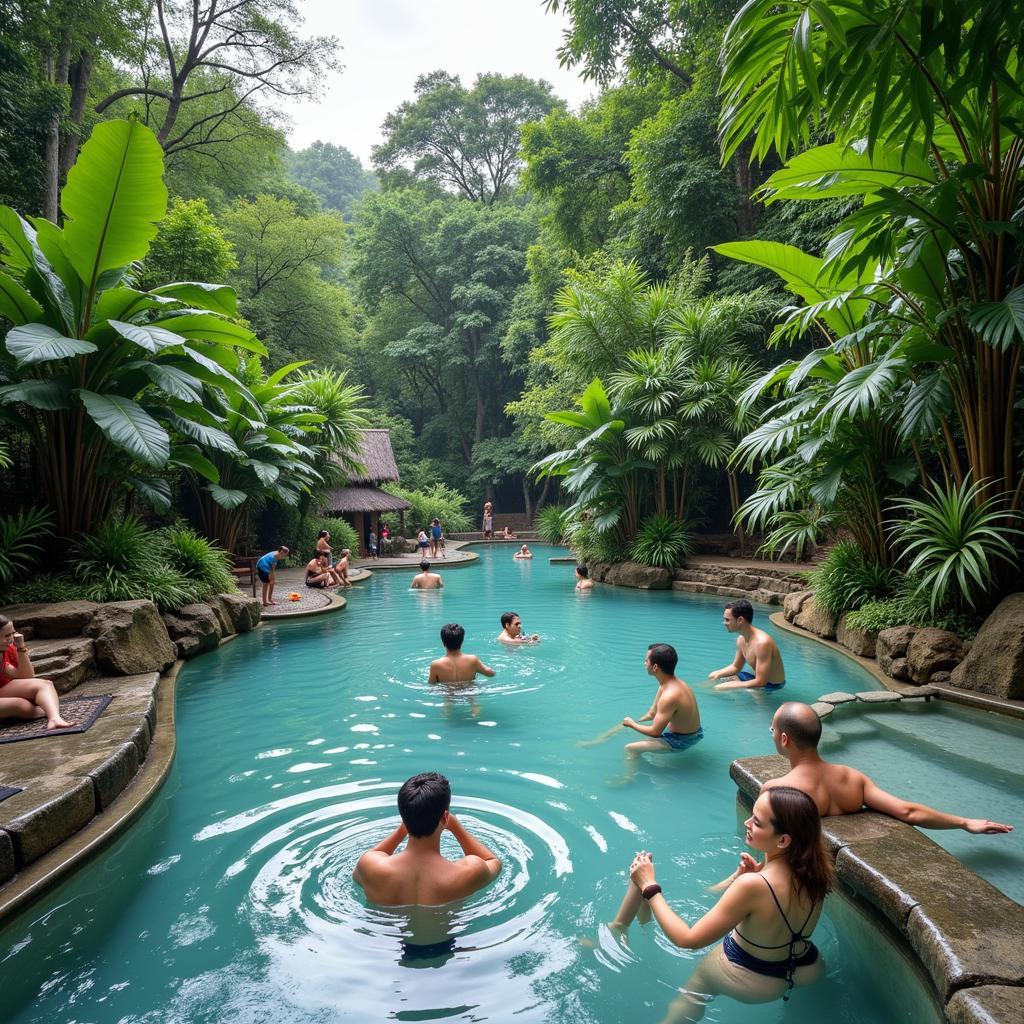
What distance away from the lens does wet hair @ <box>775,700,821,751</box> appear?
10.7 ft

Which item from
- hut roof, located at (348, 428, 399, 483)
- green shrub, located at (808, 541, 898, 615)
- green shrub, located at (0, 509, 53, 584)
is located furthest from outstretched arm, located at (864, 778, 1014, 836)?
hut roof, located at (348, 428, 399, 483)

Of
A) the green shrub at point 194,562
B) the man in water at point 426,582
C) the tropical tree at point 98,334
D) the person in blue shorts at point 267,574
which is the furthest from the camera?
the man in water at point 426,582

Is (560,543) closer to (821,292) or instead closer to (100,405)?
(821,292)

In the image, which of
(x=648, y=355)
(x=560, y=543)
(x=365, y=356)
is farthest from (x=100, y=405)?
(x=365, y=356)

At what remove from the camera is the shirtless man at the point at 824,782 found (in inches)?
128

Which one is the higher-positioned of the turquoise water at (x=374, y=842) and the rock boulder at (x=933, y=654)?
the rock boulder at (x=933, y=654)

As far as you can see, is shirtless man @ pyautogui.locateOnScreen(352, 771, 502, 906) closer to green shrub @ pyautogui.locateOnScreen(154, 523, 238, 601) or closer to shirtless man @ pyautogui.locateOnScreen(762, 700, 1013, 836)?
shirtless man @ pyautogui.locateOnScreen(762, 700, 1013, 836)

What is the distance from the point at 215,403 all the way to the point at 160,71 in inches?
864

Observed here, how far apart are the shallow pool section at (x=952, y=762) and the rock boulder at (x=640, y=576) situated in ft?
29.2

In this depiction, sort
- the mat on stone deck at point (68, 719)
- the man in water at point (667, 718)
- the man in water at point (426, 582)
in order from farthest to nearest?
1. the man in water at point (426, 582)
2. the man in water at point (667, 718)
3. the mat on stone deck at point (68, 719)

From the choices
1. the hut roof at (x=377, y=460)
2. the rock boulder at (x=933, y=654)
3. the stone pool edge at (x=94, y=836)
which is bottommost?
the stone pool edge at (x=94, y=836)

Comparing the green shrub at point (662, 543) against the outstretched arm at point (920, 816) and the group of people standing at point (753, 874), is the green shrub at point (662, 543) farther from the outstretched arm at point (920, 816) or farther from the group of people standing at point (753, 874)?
the outstretched arm at point (920, 816)

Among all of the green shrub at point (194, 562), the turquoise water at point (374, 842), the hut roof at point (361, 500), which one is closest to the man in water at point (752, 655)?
the turquoise water at point (374, 842)

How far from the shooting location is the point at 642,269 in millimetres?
20469
